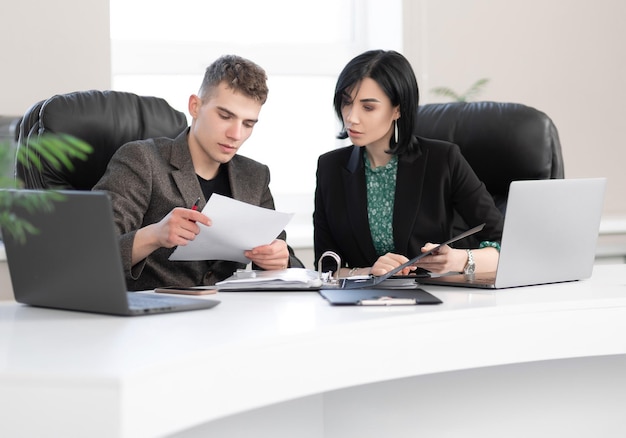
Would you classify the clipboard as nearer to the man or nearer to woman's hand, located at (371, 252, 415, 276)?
woman's hand, located at (371, 252, 415, 276)

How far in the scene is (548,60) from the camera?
3.92 metres

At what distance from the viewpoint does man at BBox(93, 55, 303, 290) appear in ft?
6.50

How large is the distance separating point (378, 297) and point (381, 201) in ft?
3.27

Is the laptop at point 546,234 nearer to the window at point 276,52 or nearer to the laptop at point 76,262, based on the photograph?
the laptop at point 76,262

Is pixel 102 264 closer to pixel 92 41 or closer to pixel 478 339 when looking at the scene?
pixel 478 339

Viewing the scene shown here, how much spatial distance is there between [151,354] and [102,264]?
0.26 m

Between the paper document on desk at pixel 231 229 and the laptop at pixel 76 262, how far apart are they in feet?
0.81

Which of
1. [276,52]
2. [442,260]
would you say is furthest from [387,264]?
[276,52]

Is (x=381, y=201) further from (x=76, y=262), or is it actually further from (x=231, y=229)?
(x=76, y=262)

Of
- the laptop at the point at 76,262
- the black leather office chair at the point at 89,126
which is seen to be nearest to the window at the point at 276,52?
the black leather office chair at the point at 89,126

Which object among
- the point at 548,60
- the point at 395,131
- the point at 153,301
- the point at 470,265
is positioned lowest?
the point at 470,265

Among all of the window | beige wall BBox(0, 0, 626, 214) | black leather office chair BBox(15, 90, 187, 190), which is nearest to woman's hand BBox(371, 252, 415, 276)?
black leather office chair BBox(15, 90, 187, 190)

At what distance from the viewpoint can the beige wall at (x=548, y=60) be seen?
3.76 meters

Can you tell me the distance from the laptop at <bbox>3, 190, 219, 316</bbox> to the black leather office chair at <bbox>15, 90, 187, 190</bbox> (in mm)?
792
